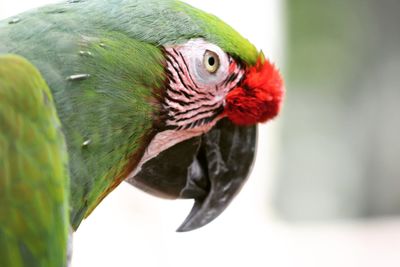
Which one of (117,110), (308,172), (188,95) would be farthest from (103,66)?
(308,172)

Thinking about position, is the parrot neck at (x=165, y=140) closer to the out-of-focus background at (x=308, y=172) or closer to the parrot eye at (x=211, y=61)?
the parrot eye at (x=211, y=61)

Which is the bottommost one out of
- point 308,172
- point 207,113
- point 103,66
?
point 308,172

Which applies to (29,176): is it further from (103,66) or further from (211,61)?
(211,61)

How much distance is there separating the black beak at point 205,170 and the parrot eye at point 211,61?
6.6 inches

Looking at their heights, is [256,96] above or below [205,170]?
above

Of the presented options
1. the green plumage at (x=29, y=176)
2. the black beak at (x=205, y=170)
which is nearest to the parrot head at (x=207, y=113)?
the black beak at (x=205, y=170)

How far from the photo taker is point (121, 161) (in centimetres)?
161

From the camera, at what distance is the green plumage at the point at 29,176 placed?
1265 millimetres

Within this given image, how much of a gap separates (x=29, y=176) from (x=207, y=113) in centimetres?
56

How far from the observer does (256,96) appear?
1.76 m

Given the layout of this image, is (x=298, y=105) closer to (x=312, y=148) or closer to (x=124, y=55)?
(x=312, y=148)

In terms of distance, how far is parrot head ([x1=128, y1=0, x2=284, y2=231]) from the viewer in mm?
1626

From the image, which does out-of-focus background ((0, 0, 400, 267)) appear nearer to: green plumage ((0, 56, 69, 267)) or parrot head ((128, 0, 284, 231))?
parrot head ((128, 0, 284, 231))

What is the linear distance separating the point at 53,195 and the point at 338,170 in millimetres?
6720
